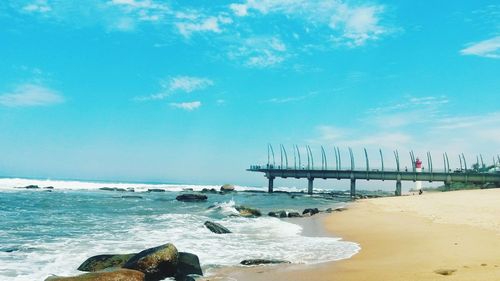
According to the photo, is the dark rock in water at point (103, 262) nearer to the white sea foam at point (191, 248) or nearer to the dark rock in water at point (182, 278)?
the white sea foam at point (191, 248)

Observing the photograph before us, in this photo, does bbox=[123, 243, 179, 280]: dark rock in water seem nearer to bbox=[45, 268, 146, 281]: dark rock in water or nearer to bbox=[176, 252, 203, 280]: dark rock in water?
bbox=[176, 252, 203, 280]: dark rock in water

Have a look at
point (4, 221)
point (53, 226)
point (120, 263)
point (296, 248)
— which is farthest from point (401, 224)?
point (4, 221)

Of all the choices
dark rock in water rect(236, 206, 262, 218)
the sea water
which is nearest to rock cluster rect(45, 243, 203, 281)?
the sea water

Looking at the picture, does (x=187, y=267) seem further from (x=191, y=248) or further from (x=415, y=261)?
(x=415, y=261)

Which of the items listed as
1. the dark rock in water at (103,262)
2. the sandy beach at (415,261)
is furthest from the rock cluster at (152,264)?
the sandy beach at (415,261)

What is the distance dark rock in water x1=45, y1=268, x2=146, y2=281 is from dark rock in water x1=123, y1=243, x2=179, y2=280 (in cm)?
62

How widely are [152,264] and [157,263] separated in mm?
148

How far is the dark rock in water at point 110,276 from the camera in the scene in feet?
31.2

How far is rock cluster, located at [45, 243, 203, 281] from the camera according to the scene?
1105 cm

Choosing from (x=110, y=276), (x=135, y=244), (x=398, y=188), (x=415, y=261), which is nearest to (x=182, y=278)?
(x=110, y=276)

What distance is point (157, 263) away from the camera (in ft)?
37.1

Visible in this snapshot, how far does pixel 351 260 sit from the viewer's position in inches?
519

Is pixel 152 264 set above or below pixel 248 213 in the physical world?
below

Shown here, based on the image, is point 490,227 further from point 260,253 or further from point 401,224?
point 260,253
